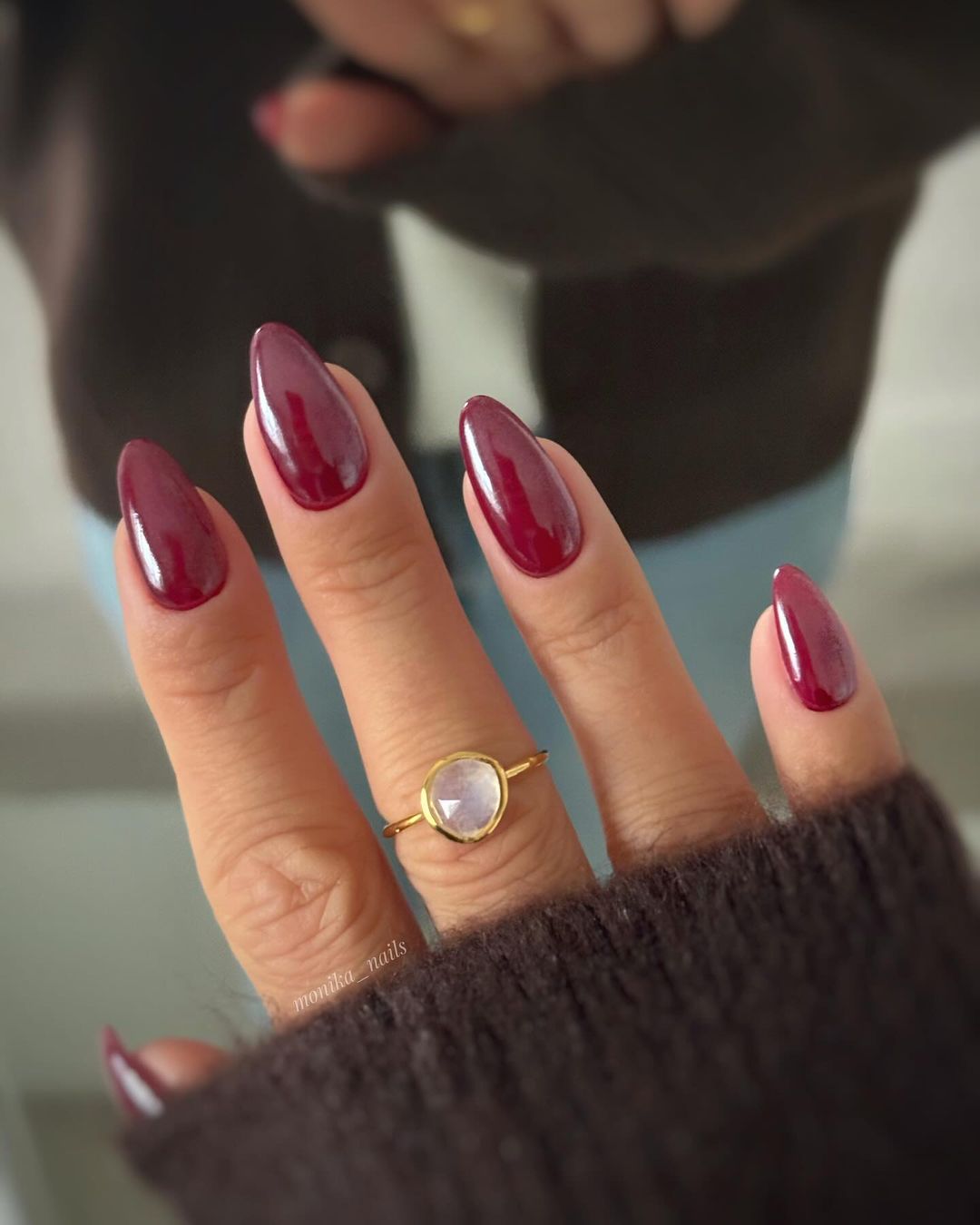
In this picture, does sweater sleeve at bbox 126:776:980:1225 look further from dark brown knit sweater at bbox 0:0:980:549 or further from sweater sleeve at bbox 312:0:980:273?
sweater sleeve at bbox 312:0:980:273

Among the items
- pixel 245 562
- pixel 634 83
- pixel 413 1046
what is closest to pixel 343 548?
pixel 245 562

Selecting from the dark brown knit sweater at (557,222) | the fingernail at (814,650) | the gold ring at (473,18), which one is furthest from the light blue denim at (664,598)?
the gold ring at (473,18)

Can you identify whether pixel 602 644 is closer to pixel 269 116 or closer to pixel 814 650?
pixel 814 650

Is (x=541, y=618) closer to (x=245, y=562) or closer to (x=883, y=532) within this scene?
(x=245, y=562)

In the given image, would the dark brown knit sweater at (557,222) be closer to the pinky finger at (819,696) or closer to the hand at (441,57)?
the hand at (441,57)

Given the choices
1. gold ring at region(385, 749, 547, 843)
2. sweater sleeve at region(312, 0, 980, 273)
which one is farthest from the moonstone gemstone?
sweater sleeve at region(312, 0, 980, 273)

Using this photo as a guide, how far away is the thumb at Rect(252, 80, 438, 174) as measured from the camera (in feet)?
1.64

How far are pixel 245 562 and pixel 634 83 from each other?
355 millimetres

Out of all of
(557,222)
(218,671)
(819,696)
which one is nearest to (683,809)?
(819,696)

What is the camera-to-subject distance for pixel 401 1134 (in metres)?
0.28

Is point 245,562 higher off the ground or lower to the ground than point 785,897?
higher

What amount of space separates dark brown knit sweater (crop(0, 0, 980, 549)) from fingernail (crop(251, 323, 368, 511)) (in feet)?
0.34

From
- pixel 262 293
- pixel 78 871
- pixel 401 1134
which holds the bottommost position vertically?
pixel 401 1134

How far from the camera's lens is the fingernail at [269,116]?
20.2 inches
